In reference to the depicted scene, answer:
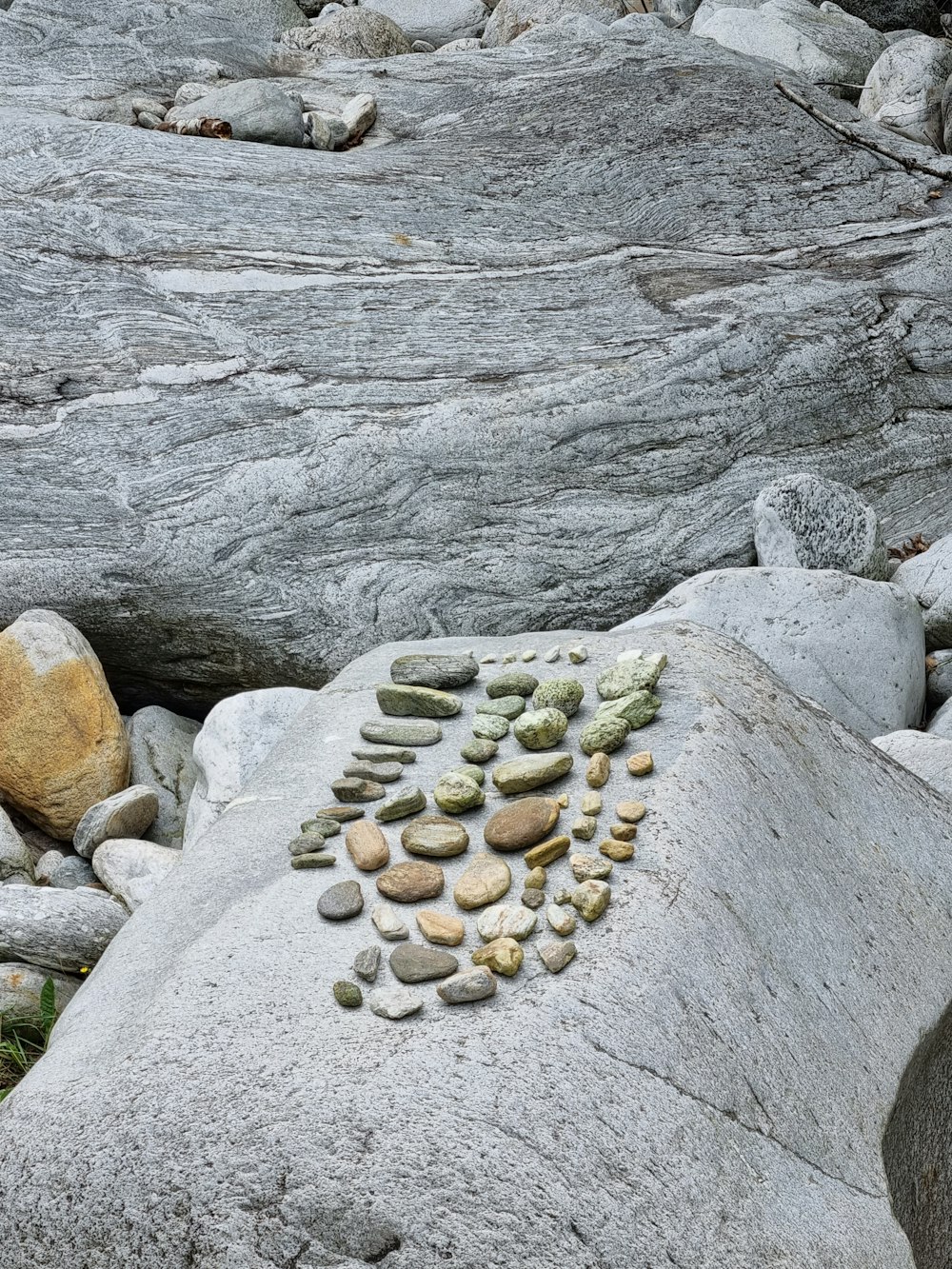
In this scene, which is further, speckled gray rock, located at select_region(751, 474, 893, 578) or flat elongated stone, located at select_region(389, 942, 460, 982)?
speckled gray rock, located at select_region(751, 474, 893, 578)

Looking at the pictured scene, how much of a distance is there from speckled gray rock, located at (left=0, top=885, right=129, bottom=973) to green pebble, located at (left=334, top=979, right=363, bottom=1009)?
1703 millimetres

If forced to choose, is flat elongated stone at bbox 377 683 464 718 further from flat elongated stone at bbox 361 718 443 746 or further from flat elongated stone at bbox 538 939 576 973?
flat elongated stone at bbox 538 939 576 973

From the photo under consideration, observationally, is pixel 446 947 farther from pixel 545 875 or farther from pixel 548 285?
pixel 548 285

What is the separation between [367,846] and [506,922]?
0.39m

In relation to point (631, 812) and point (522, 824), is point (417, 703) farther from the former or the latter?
point (631, 812)

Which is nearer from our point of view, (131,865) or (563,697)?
(563,697)

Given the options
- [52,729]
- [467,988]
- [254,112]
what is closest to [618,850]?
[467,988]

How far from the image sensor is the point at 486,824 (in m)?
2.34

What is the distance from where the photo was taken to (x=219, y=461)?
15.6 ft

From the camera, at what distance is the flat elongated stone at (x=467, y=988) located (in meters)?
A: 1.83

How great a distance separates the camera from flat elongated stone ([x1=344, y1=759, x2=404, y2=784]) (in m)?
2.56

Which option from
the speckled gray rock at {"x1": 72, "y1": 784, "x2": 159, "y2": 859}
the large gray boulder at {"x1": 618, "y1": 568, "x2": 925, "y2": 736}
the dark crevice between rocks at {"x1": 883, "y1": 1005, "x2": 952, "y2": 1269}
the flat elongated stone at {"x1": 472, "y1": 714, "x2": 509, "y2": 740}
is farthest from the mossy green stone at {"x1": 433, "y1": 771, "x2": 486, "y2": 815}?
the speckled gray rock at {"x1": 72, "y1": 784, "x2": 159, "y2": 859}

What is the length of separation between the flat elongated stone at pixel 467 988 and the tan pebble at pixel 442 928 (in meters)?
0.14

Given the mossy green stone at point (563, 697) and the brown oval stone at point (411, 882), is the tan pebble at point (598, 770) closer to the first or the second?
the mossy green stone at point (563, 697)
